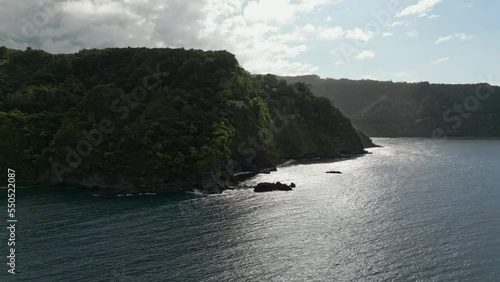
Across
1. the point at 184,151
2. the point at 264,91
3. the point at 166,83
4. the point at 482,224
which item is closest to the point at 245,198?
the point at 184,151

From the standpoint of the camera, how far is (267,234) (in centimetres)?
6234

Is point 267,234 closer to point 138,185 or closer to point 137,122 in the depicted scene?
point 138,185

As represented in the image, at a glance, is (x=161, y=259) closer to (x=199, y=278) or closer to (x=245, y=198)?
(x=199, y=278)

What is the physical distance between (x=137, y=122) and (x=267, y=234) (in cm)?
6635

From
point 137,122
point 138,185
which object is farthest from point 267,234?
point 137,122

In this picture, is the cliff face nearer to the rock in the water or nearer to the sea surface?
the rock in the water

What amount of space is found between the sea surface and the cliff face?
10.6 m

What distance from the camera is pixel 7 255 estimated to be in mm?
52750

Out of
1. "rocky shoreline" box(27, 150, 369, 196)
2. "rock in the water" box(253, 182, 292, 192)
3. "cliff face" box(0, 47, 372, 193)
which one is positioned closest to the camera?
"rocky shoreline" box(27, 150, 369, 196)

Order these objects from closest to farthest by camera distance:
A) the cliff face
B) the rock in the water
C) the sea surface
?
the sea surface → the rock in the water → the cliff face

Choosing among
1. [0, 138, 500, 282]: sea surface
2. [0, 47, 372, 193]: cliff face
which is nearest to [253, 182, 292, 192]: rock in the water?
[0, 138, 500, 282]: sea surface

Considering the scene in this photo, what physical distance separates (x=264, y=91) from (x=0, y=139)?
364ft

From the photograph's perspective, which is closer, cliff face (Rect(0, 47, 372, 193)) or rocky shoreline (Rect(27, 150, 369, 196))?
rocky shoreline (Rect(27, 150, 369, 196))

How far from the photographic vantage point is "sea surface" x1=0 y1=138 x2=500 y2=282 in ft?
157
